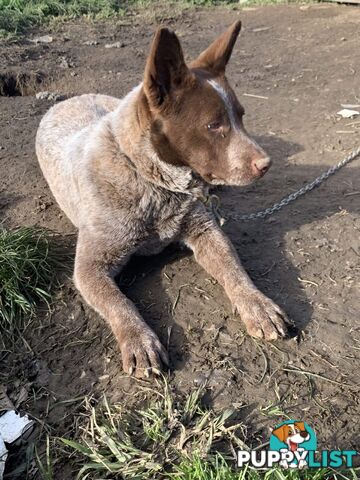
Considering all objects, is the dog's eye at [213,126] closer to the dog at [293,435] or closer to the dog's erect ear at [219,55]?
the dog's erect ear at [219,55]

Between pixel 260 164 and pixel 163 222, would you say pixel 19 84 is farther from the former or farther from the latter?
pixel 260 164

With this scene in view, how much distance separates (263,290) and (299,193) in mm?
1312

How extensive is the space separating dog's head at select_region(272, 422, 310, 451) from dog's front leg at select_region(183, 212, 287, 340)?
0.57 m

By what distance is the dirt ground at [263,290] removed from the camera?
2.64 m

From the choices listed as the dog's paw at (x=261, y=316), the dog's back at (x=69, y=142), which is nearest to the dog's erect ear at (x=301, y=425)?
the dog's paw at (x=261, y=316)

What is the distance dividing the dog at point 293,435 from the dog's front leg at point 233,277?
57 centimetres

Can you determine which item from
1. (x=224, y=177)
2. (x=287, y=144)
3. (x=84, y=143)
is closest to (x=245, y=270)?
A: (x=224, y=177)

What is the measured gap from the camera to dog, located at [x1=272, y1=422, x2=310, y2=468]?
91.2 inches

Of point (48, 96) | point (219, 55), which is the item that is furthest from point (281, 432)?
point (48, 96)

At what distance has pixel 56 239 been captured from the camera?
400 cm

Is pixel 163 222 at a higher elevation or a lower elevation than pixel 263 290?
higher

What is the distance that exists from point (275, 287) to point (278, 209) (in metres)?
1.00

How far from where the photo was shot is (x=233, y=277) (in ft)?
10.6

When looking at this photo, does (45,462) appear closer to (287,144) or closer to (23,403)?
(23,403)
